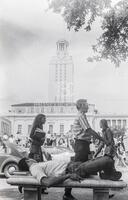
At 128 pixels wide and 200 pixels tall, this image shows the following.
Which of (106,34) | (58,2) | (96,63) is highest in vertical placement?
(58,2)

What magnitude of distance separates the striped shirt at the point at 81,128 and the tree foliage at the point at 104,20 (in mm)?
1931

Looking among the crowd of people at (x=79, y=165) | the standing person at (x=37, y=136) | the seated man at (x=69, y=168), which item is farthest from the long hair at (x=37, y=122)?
the seated man at (x=69, y=168)

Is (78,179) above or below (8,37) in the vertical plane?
below

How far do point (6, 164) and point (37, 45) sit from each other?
2.54m

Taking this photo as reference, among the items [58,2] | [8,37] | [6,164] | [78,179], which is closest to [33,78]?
[8,37]

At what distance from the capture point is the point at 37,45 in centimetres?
597

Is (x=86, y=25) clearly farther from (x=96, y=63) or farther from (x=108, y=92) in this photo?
(x=108, y=92)

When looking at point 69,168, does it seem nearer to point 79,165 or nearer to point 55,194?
point 79,165

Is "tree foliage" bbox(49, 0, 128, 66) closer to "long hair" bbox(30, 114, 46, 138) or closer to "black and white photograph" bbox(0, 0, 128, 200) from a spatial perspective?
"black and white photograph" bbox(0, 0, 128, 200)

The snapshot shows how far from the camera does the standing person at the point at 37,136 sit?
17.7 ft

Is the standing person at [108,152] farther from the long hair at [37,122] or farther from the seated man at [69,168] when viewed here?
the long hair at [37,122]

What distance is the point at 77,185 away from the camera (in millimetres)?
3957

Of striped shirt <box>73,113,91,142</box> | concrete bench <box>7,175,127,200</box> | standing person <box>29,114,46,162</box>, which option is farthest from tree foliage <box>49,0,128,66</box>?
concrete bench <box>7,175,127,200</box>

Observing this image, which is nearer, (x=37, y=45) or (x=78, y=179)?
(x=78, y=179)
